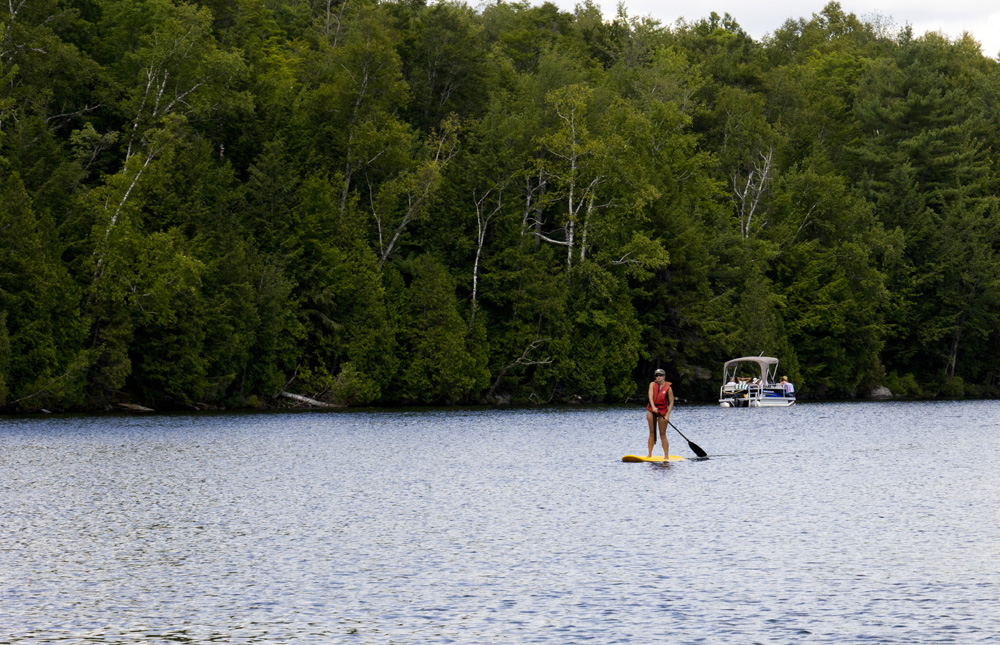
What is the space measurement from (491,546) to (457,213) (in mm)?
68863

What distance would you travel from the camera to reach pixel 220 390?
6906cm

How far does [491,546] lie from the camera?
18719 millimetres

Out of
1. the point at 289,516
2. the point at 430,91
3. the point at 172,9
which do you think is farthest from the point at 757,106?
the point at 289,516

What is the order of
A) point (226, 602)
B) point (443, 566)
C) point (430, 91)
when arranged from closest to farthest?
point (226, 602)
point (443, 566)
point (430, 91)

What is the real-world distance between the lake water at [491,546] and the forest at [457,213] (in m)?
27.3

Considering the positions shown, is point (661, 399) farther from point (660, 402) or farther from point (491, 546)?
point (491, 546)

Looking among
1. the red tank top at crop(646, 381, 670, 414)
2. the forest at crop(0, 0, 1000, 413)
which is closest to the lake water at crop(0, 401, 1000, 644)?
the red tank top at crop(646, 381, 670, 414)

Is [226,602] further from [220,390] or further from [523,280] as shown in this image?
[523,280]

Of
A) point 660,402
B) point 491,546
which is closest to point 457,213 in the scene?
point 660,402

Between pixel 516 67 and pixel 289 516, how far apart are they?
330ft

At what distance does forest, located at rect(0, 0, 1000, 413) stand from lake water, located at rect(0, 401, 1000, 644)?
27345 mm

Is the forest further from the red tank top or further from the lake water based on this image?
the red tank top

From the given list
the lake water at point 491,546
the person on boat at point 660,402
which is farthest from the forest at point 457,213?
the person on boat at point 660,402

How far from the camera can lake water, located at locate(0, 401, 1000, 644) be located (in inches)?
526
